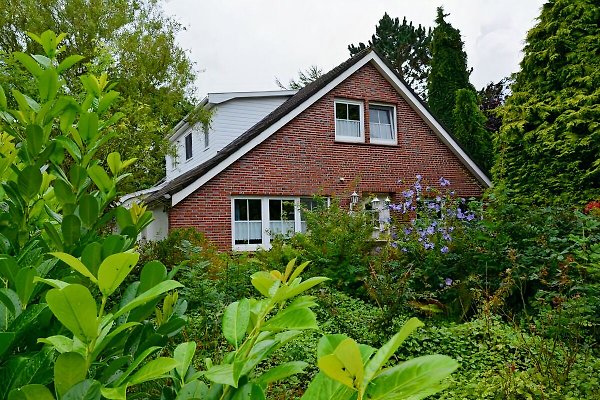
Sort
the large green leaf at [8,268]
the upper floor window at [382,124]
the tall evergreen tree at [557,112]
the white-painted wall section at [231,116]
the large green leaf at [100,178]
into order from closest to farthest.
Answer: the large green leaf at [8,268], the large green leaf at [100,178], the tall evergreen tree at [557,112], the upper floor window at [382,124], the white-painted wall section at [231,116]

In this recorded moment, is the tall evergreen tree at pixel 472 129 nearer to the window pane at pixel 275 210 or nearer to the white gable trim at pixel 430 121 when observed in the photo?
the white gable trim at pixel 430 121

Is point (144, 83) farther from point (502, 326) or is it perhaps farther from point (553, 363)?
point (553, 363)

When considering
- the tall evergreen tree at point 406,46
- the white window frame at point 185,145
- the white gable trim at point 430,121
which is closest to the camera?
the white gable trim at point 430,121

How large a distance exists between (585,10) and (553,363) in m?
10.4

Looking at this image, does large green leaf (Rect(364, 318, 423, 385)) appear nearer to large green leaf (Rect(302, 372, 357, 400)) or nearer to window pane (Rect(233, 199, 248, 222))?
large green leaf (Rect(302, 372, 357, 400))

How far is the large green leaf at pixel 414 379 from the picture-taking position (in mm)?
511

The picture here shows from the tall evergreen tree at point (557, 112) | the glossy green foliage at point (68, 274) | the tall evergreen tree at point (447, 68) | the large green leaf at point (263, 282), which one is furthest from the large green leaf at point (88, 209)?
the tall evergreen tree at point (447, 68)

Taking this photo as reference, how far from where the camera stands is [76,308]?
577 mm

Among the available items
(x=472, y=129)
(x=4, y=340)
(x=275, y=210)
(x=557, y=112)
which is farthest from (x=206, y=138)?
(x=4, y=340)

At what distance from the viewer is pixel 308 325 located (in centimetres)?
66

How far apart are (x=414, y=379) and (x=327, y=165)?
1399 cm

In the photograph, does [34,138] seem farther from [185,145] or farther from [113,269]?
[185,145]

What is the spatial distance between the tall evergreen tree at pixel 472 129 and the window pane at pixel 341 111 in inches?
241

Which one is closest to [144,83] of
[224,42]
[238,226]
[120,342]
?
[238,226]
